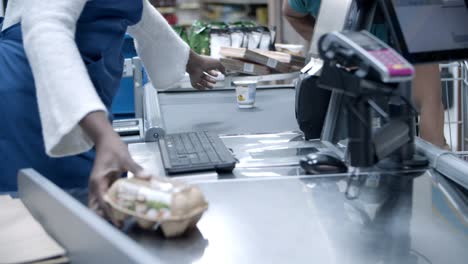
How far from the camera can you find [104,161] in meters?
0.96

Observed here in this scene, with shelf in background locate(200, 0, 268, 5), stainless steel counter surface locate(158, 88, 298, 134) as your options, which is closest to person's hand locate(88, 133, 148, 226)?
stainless steel counter surface locate(158, 88, 298, 134)

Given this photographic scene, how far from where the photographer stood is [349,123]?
1.17 m

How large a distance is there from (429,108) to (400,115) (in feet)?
2.39

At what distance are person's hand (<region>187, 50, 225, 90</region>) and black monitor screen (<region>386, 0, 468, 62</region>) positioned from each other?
2.05 feet

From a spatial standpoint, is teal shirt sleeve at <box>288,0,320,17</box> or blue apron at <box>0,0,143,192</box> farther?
teal shirt sleeve at <box>288,0,320,17</box>

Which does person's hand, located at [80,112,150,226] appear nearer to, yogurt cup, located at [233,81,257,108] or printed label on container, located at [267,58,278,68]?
yogurt cup, located at [233,81,257,108]

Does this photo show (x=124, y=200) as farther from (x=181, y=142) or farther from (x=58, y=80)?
(x=181, y=142)

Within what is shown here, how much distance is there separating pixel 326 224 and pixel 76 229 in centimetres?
43

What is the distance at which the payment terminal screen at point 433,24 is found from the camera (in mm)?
1311

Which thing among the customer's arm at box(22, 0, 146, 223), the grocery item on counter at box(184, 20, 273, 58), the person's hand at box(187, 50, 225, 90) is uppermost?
the customer's arm at box(22, 0, 146, 223)

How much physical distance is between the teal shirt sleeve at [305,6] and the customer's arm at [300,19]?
0.16 feet

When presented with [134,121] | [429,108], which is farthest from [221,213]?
[134,121]

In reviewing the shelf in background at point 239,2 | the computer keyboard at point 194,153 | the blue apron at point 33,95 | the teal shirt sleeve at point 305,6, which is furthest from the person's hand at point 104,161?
the shelf in background at point 239,2

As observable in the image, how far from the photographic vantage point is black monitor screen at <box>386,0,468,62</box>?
4.27 feet
